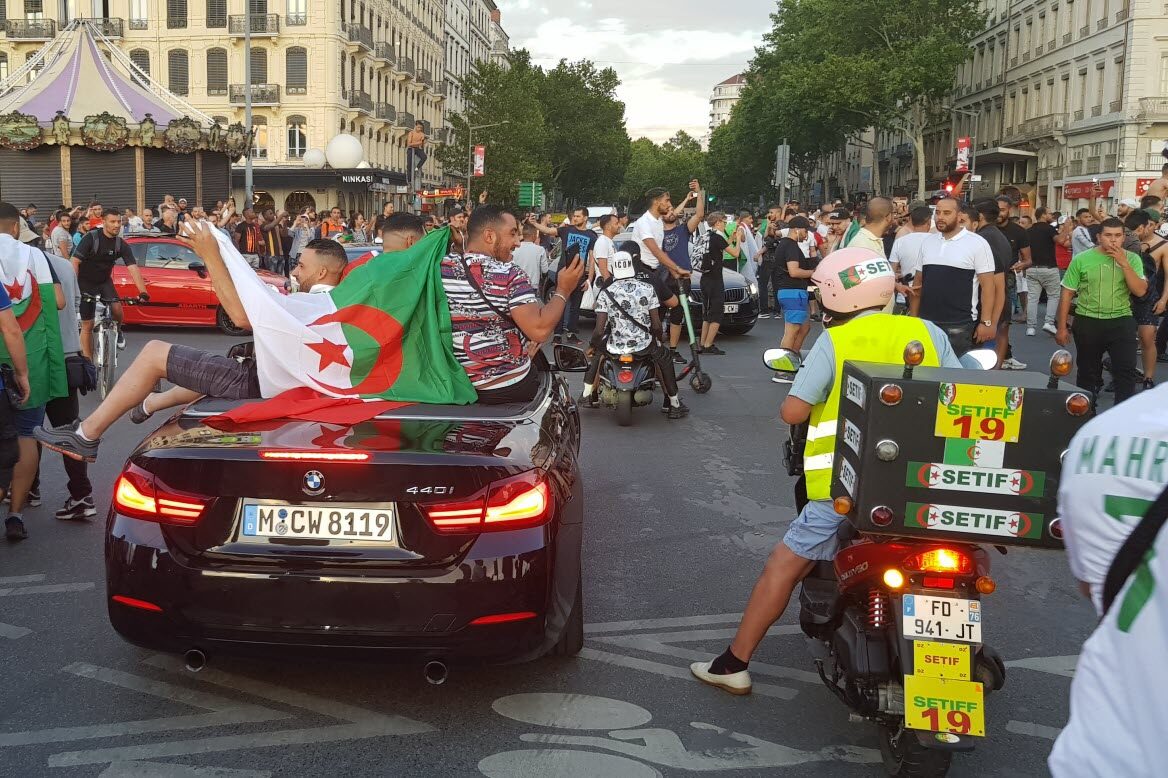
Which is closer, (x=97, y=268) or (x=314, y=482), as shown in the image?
(x=314, y=482)

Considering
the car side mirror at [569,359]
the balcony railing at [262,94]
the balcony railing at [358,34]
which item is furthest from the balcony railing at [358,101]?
the car side mirror at [569,359]

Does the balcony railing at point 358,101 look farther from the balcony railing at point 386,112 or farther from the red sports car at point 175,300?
the red sports car at point 175,300

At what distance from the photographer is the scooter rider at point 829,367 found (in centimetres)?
387

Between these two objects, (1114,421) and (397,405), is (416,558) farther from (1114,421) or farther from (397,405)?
(1114,421)

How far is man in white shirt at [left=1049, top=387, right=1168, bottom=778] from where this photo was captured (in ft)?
5.36

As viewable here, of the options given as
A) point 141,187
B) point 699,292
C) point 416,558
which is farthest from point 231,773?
point 141,187

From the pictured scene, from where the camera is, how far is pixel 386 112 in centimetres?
7006

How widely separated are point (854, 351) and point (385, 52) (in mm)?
67249

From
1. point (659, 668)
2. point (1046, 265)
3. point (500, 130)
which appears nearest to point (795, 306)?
point (1046, 265)

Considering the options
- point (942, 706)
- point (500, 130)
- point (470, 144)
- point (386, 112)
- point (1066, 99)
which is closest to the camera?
point (942, 706)

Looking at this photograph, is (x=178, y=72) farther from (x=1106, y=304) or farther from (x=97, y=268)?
(x=1106, y=304)

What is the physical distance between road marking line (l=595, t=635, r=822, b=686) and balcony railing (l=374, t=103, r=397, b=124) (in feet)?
216

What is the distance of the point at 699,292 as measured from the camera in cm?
1722

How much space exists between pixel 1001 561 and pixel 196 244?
4.35 m
